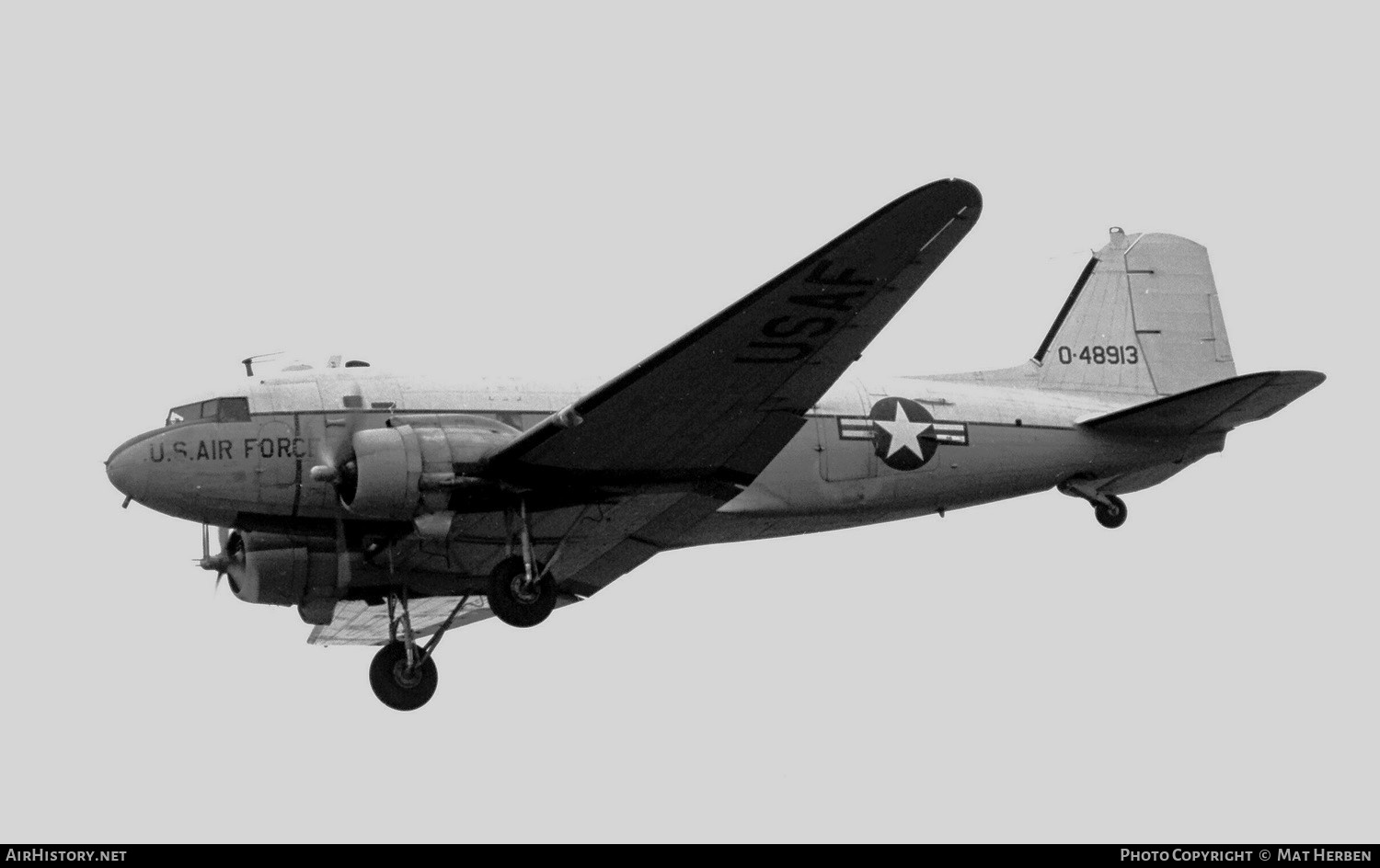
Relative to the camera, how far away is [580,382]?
19.3 metres

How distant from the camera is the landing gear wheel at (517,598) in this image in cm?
A: 1778

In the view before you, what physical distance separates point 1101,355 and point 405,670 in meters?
8.50

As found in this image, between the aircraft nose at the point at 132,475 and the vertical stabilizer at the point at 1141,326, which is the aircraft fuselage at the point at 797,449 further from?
the vertical stabilizer at the point at 1141,326

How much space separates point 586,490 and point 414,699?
9.95 feet

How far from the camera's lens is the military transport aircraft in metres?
17.0

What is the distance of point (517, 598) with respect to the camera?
58.3 feet

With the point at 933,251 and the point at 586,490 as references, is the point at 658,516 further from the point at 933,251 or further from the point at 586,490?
the point at 933,251

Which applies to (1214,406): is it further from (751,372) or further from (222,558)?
(222,558)

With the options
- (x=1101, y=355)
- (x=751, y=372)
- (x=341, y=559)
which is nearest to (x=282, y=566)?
(x=341, y=559)

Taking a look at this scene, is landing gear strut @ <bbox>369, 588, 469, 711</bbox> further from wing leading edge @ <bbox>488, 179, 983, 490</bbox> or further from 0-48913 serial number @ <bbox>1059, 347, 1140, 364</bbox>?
0-48913 serial number @ <bbox>1059, 347, 1140, 364</bbox>

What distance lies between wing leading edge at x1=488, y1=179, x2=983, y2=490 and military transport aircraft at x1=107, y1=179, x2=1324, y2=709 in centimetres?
2

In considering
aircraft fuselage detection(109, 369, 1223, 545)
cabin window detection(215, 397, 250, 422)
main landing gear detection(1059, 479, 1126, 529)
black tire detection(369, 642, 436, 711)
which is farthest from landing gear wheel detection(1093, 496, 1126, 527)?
cabin window detection(215, 397, 250, 422)
